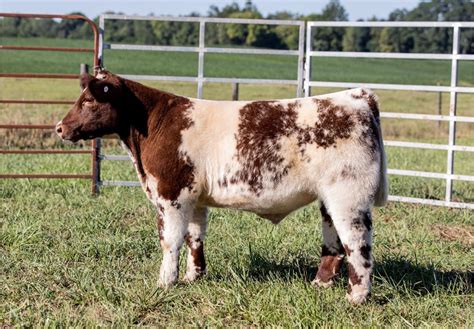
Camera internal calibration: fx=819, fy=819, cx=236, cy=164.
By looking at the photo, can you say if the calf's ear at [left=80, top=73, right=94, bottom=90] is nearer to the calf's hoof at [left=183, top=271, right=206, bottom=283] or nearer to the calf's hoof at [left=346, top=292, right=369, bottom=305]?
the calf's hoof at [left=183, top=271, right=206, bottom=283]

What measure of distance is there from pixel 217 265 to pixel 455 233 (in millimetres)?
2772

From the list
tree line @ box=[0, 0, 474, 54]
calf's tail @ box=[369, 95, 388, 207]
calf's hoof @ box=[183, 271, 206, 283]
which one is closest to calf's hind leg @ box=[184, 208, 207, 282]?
calf's hoof @ box=[183, 271, 206, 283]

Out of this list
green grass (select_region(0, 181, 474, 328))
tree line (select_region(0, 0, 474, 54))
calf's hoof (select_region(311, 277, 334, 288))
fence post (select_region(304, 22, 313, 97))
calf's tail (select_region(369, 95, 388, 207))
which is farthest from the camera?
tree line (select_region(0, 0, 474, 54))

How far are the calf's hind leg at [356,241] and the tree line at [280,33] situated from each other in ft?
132

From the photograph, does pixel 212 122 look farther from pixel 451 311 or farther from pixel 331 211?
pixel 451 311

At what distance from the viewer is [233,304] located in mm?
5055

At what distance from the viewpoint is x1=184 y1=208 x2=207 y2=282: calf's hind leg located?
5.80m

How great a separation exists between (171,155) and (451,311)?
2044 millimetres

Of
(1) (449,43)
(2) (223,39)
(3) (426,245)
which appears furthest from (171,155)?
(2) (223,39)

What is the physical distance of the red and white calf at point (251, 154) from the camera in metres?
5.21

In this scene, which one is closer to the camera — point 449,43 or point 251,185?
point 251,185

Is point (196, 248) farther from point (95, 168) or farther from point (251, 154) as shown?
point (95, 168)

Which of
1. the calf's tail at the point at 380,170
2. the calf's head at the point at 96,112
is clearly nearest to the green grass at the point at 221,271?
the calf's tail at the point at 380,170

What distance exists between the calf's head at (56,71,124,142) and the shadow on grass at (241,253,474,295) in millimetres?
1454
